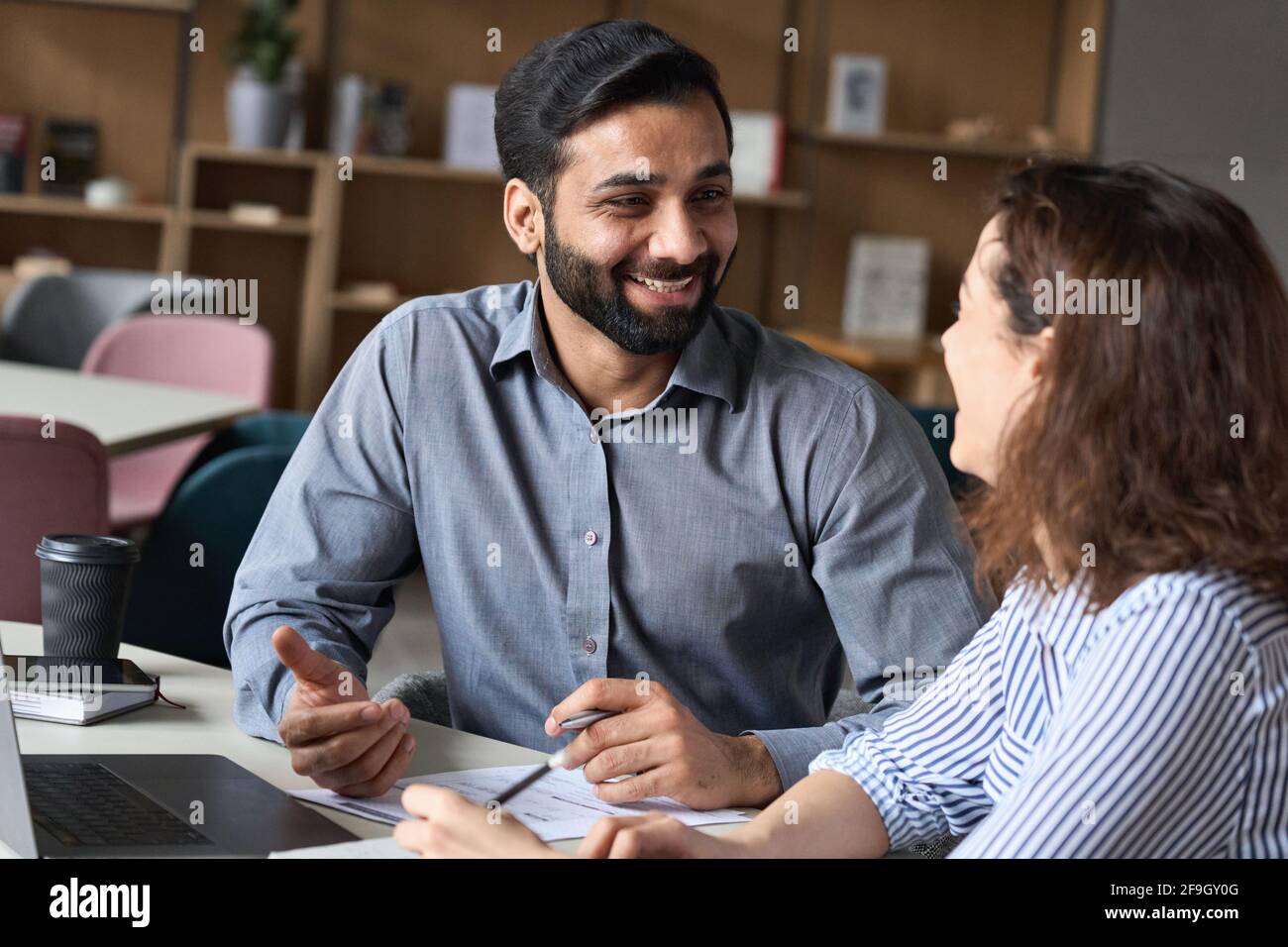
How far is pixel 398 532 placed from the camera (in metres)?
1.86

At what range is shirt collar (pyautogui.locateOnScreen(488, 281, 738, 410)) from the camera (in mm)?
1799

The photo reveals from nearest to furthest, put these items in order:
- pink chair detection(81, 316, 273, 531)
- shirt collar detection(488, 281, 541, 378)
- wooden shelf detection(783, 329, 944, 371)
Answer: shirt collar detection(488, 281, 541, 378)
pink chair detection(81, 316, 273, 531)
wooden shelf detection(783, 329, 944, 371)

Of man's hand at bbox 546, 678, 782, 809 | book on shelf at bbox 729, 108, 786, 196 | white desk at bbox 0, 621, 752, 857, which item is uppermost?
book on shelf at bbox 729, 108, 786, 196

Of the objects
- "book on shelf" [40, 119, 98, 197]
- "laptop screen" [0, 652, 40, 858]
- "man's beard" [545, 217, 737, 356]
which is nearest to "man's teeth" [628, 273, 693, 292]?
"man's beard" [545, 217, 737, 356]

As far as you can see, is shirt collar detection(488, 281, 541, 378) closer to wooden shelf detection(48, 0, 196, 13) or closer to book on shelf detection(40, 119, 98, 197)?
wooden shelf detection(48, 0, 196, 13)

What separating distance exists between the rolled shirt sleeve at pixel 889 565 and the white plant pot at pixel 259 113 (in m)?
4.08

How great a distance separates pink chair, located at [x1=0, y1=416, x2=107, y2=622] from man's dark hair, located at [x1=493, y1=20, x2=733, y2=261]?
0.89 meters

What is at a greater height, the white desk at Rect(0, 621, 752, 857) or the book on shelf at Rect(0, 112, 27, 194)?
the book on shelf at Rect(0, 112, 27, 194)

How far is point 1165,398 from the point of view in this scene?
44.5 inches

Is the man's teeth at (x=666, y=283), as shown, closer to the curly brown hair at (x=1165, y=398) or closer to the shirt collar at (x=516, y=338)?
the shirt collar at (x=516, y=338)

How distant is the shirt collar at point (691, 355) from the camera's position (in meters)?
1.80


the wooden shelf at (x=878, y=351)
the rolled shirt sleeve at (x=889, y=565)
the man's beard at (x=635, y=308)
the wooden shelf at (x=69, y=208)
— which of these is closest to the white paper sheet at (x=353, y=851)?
the rolled shirt sleeve at (x=889, y=565)
